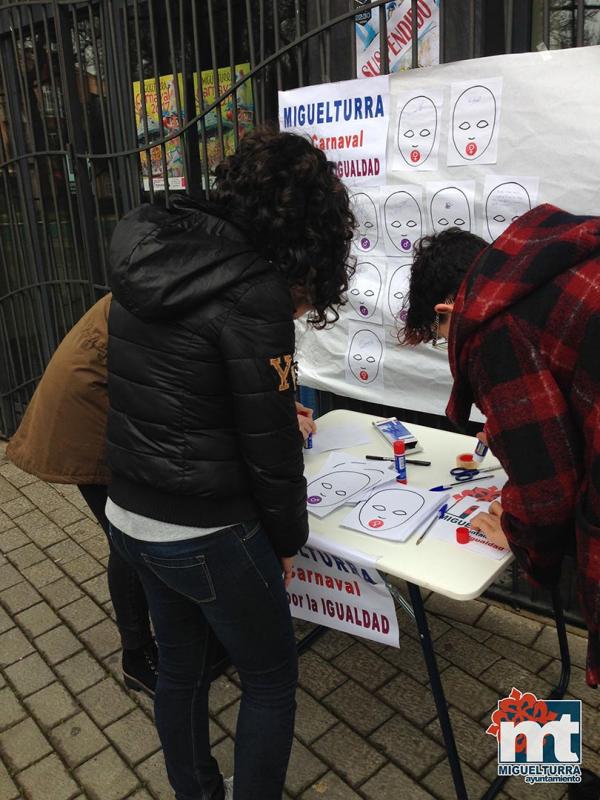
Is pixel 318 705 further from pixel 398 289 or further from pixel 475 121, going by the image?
pixel 475 121

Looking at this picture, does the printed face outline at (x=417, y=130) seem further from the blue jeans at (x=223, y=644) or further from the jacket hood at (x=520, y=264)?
the blue jeans at (x=223, y=644)

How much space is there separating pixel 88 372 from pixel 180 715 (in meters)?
1.01

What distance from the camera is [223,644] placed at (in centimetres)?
169


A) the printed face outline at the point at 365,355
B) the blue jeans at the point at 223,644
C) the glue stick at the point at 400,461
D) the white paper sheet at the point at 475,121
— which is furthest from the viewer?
the printed face outline at the point at 365,355

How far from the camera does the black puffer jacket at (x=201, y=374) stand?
1402 mm

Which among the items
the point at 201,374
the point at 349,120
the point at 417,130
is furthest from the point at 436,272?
the point at 349,120

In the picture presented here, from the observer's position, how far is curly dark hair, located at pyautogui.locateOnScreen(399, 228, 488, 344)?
5.86ft

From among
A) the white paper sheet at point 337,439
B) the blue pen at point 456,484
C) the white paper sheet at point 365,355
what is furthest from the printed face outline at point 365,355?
the blue pen at point 456,484

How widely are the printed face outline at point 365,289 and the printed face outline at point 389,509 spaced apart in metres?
1.13

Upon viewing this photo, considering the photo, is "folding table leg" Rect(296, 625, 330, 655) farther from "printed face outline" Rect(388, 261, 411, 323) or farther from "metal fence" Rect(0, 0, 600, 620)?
"printed face outline" Rect(388, 261, 411, 323)

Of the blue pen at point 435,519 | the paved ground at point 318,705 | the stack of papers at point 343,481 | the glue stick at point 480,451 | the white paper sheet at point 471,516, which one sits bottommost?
the paved ground at point 318,705

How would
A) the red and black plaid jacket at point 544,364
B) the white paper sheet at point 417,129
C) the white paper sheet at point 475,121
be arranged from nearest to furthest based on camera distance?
the red and black plaid jacket at point 544,364 < the white paper sheet at point 475,121 < the white paper sheet at point 417,129

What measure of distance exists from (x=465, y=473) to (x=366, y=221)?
1.26m

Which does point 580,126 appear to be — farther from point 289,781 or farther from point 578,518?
point 289,781
